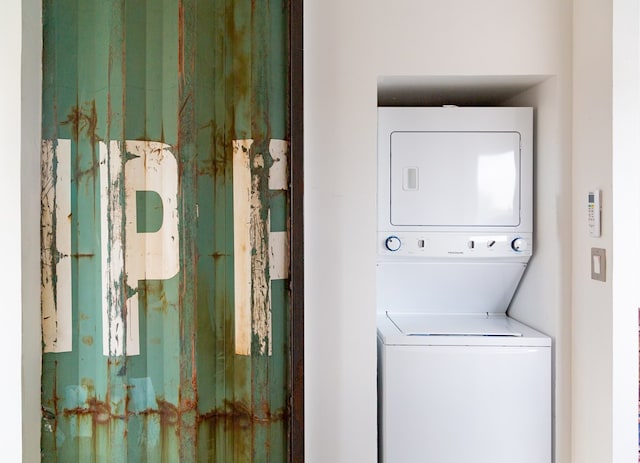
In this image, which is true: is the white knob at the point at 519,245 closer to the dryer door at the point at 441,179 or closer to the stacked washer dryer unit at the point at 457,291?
the stacked washer dryer unit at the point at 457,291

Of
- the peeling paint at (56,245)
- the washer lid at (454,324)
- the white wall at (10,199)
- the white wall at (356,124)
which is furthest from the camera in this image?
the washer lid at (454,324)

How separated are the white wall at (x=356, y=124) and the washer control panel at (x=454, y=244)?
0.84 feet

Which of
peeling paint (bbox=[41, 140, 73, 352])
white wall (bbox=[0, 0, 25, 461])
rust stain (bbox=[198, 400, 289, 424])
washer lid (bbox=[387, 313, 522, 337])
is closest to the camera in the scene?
white wall (bbox=[0, 0, 25, 461])

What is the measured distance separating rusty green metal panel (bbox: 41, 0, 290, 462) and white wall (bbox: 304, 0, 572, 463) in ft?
0.51

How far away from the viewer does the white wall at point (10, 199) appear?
1.75m

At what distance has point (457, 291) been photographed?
2.57 m

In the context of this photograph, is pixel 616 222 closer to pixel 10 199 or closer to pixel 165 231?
pixel 165 231

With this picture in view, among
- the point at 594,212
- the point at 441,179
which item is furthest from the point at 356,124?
the point at 594,212

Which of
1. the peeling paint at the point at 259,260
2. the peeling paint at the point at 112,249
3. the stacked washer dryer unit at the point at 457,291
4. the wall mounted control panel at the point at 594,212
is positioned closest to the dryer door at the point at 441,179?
the stacked washer dryer unit at the point at 457,291

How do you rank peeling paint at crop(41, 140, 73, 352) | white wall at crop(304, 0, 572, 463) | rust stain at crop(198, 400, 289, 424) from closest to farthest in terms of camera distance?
peeling paint at crop(41, 140, 73, 352)
rust stain at crop(198, 400, 289, 424)
white wall at crop(304, 0, 572, 463)

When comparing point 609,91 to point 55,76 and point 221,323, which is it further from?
point 55,76

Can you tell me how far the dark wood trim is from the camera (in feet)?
6.57

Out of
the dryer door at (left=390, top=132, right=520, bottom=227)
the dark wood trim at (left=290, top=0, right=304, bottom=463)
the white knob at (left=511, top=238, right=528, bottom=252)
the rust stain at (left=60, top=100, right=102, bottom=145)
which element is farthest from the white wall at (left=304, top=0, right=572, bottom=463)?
the rust stain at (left=60, top=100, right=102, bottom=145)

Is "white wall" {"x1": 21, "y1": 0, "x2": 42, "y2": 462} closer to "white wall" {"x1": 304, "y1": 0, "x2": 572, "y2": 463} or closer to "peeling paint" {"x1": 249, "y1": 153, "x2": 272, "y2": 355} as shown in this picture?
"peeling paint" {"x1": 249, "y1": 153, "x2": 272, "y2": 355}
